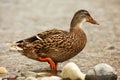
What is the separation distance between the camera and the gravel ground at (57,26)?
9070mm

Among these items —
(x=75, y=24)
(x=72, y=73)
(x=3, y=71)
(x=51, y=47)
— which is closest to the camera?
(x=72, y=73)

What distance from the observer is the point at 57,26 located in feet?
44.9

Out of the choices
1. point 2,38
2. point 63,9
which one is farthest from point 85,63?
point 63,9

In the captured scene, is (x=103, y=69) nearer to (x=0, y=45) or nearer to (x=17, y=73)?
(x=17, y=73)

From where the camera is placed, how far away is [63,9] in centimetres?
1753

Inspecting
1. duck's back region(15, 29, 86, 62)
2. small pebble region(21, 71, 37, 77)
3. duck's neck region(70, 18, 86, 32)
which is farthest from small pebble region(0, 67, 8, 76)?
duck's neck region(70, 18, 86, 32)

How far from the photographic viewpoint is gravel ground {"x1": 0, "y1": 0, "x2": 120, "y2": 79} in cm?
907

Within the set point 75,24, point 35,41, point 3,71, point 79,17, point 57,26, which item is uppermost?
point 57,26

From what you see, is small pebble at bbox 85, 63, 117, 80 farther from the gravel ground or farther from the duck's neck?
the duck's neck

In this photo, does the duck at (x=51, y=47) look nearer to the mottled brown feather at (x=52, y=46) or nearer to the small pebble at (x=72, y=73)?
the mottled brown feather at (x=52, y=46)

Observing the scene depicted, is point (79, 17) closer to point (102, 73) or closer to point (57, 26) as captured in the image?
point (102, 73)

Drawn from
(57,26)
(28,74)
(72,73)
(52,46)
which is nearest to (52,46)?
(52,46)

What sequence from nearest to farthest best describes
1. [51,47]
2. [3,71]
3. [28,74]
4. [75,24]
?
[28,74] < [3,71] < [51,47] < [75,24]

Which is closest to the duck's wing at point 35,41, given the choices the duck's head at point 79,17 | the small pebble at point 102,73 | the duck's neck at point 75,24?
the duck's neck at point 75,24
